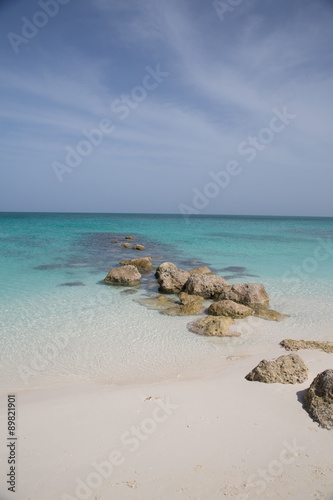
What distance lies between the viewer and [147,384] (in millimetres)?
5977

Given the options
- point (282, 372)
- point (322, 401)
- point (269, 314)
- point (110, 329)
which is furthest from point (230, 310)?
point (322, 401)

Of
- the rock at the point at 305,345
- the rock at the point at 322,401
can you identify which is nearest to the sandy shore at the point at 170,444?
the rock at the point at 322,401

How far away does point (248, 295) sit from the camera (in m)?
10.7

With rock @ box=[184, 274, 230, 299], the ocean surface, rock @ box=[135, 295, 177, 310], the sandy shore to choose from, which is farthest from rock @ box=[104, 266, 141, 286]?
the sandy shore

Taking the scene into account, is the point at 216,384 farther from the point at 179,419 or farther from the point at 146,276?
the point at 146,276

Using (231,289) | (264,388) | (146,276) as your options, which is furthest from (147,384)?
(146,276)

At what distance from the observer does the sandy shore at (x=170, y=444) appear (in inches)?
141

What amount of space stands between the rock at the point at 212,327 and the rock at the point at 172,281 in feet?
11.3

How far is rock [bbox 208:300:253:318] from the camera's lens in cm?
975

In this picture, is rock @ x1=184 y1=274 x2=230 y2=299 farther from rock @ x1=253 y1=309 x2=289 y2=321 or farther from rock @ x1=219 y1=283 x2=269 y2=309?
rock @ x1=253 y1=309 x2=289 y2=321

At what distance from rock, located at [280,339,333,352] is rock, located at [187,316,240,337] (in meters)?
1.27

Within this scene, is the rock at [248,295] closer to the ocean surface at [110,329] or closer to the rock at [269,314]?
the rock at [269,314]

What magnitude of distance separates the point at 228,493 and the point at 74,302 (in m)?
8.67

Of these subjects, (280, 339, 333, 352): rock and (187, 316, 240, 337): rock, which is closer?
(280, 339, 333, 352): rock
